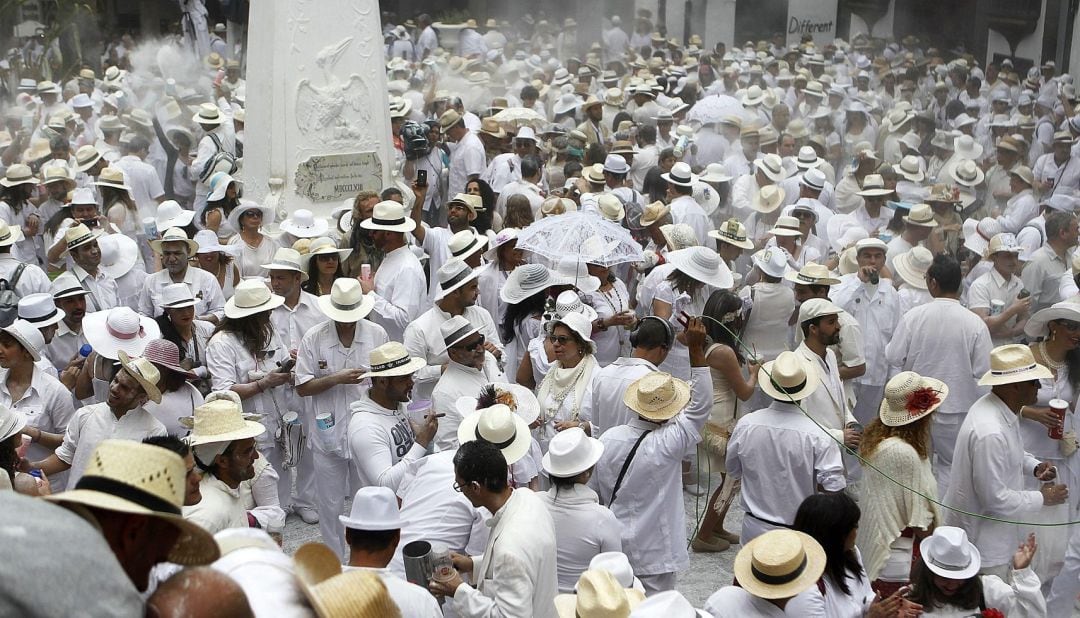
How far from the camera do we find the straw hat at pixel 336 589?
2297 mm

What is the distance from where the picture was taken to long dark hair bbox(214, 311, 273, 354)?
21.6ft

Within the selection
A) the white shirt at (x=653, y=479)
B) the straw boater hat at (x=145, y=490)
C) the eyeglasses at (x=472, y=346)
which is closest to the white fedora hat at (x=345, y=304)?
the eyeglasses at (x=472, y=346)

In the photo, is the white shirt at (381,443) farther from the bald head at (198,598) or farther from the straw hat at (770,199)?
the straw hat at (770,199)

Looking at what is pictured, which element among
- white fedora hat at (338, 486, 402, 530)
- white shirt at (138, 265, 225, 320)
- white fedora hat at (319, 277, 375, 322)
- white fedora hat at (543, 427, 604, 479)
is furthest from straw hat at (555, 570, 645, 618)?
white shirt at (138, 265, 225, 320)

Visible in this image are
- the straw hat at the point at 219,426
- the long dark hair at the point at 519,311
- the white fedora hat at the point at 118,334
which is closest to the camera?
the straw hat at the point at 219,426

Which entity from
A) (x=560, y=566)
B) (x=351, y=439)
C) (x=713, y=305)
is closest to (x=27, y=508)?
(x=560, y=566)

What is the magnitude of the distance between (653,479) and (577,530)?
0.82 metres

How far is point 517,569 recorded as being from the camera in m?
3.94

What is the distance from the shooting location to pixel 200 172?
12578mm

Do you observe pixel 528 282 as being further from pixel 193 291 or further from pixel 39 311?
pixel 39 311

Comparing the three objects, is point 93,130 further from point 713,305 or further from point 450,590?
point 450,590

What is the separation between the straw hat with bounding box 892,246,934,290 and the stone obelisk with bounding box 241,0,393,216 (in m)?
5.61

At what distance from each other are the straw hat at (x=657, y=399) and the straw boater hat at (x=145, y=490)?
9.97ft

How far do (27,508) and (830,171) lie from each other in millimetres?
11447
